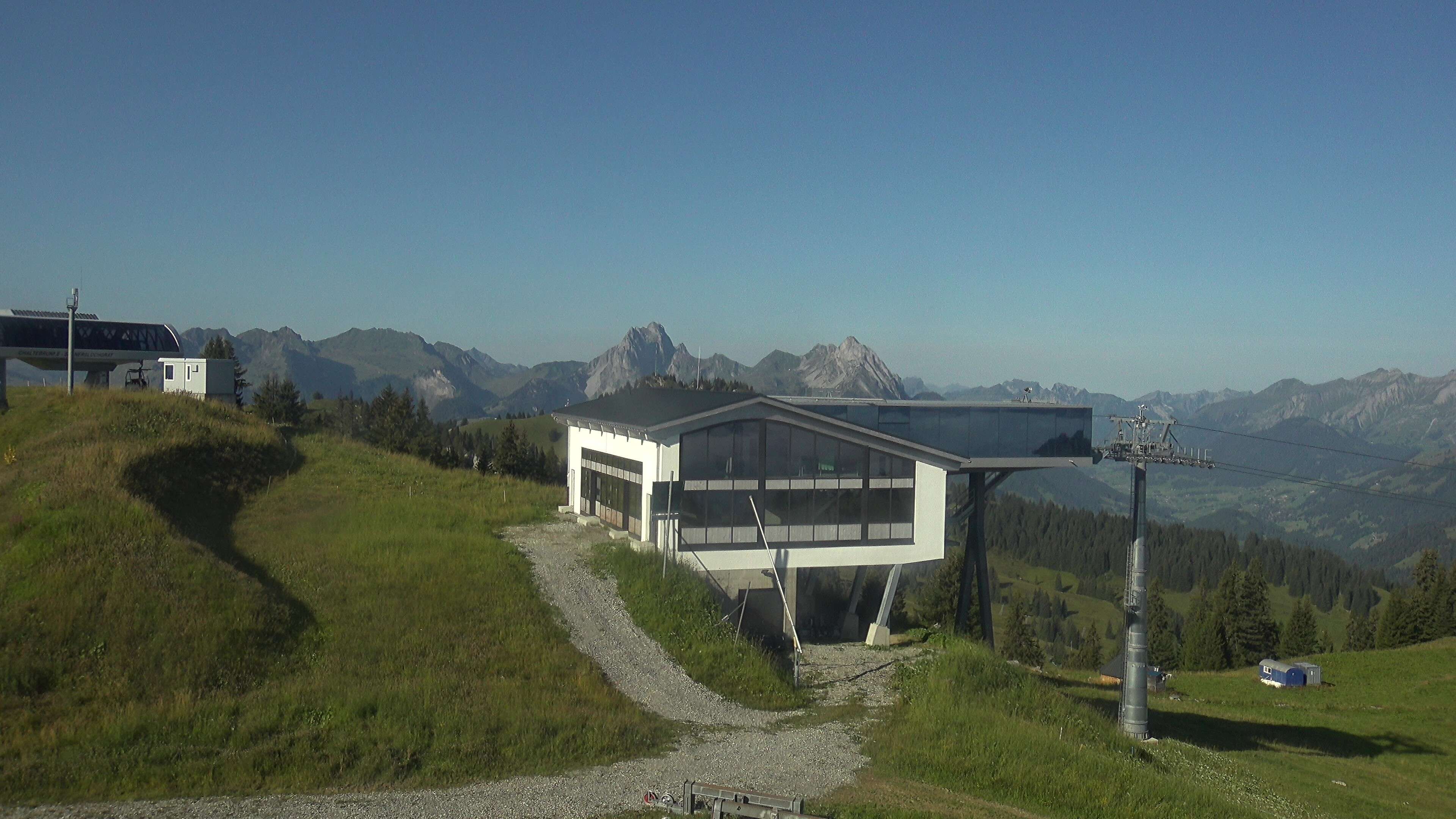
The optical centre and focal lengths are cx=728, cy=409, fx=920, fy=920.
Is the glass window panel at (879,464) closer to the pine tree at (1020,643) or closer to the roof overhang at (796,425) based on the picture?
the roof overhang at (796,425)


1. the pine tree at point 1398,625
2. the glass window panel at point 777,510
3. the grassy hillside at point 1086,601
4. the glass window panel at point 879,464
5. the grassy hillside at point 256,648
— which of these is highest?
the glass window panel at point 879,464

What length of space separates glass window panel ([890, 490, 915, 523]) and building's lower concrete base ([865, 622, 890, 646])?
12.0 ft

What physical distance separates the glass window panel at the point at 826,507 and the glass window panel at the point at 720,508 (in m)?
3.04

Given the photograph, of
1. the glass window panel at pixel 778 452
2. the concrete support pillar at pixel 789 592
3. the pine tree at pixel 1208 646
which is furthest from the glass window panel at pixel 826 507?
the pine tree at pixel 1208 646

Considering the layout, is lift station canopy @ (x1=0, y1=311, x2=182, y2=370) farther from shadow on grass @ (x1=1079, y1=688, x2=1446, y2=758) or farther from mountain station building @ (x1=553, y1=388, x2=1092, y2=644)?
shadow on grass @ (x1=1079, y1=688, x2=1446, y2=758)

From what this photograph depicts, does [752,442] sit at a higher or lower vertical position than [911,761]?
higher

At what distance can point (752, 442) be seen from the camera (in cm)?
3028

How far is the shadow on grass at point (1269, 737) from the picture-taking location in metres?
35.0

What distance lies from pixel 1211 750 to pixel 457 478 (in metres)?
32.5

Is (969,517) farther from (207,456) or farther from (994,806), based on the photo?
(207,456)

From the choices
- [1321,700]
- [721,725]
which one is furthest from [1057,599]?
[721,725]

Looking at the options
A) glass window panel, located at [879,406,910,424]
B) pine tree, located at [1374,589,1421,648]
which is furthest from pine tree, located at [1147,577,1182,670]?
glass window panel, located at [879,406,910,424]

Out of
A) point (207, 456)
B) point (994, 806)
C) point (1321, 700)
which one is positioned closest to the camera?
point (994, 806)

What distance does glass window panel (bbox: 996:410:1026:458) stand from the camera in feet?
120
